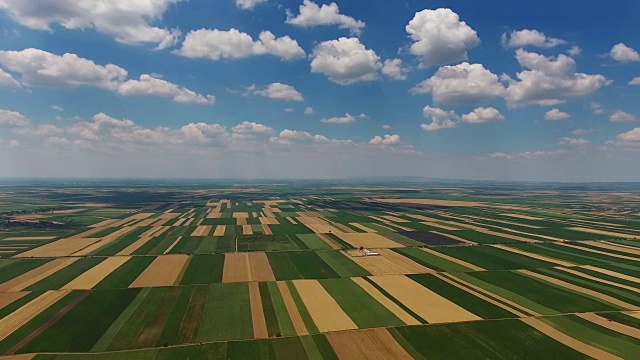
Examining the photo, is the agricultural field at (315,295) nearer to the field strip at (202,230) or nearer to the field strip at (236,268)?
the field strip at (236,268)

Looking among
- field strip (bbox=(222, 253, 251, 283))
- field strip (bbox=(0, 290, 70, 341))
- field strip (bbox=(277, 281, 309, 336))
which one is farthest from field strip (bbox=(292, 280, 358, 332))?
field strip (bbox=(0, 290, 70, 341))

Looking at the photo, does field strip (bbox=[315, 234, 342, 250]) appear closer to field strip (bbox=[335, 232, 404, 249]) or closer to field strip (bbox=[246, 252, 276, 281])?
field strip (bbox=[335, 232, 404, 249])

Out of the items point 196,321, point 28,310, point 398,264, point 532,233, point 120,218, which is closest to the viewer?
point 196,321

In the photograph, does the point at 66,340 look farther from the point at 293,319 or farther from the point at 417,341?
the point at 417,341

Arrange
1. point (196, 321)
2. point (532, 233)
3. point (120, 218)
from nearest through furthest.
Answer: point (196, 321), point (532, 233), point (120, 218)

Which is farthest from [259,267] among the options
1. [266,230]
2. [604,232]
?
[604,232]

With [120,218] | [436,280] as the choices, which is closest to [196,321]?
[436,280]

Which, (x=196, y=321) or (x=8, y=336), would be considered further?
(x=196, y=321)
